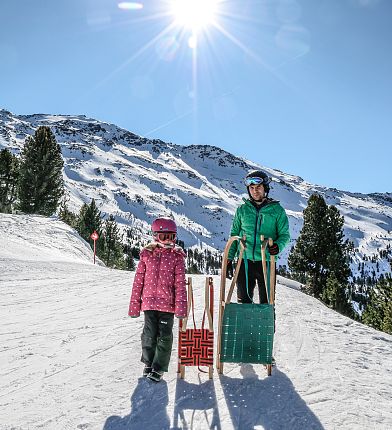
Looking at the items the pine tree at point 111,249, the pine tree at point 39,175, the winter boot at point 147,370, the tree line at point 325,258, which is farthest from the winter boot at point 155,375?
the pine tree at point 111,249

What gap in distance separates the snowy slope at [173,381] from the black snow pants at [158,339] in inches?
10.5

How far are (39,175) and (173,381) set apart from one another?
3784cm

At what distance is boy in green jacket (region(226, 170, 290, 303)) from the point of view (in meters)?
5.44

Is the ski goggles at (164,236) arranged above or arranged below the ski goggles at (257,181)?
below

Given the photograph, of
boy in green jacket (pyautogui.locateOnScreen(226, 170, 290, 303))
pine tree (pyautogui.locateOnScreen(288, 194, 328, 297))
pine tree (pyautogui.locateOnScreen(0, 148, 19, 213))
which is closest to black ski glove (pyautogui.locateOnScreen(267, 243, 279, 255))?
boy in green jacket (pyautogui.locateOnScreen(226, 170, 290, 303))

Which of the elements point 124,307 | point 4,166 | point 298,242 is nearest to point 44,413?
point 124,307

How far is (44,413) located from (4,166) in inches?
1810

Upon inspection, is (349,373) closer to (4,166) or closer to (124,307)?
(124,307)

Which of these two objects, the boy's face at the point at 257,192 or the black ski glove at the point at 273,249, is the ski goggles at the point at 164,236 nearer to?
the black ski glove at the point at 273,249

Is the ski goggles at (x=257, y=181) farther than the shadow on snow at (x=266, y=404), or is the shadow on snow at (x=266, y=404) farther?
the ski goggles at (x=257, y=181)

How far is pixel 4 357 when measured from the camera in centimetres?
568

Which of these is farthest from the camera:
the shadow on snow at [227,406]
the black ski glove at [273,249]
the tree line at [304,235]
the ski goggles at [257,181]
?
the tree line at [304,235]

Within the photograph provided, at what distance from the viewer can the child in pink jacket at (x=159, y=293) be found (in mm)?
4773

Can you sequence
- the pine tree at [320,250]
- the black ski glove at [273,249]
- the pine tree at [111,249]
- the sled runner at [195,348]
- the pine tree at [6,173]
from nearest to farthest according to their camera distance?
1. the sled runner at [195,348]
2. the black ski glove at [273,249]
3. the pine tree at [320,250]
4. the pine tree at [6,173]
5. the pine tree at [111,249]
